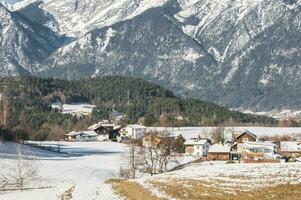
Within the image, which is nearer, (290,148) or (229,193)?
A: (229,193)

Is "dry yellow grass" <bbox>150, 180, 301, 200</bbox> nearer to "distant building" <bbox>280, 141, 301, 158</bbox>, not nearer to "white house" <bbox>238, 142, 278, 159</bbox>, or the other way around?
"white house" <bbox>238, 142, 278, 159</bbox>

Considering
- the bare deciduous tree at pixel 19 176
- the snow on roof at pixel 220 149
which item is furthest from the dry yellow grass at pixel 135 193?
the snow on roof at pixel 220 149

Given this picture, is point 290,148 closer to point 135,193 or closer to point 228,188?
point 228,188

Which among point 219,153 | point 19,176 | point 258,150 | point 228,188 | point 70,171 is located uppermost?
point 258,150

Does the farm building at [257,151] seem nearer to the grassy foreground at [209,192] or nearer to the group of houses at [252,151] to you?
the group of houses at [252,151]

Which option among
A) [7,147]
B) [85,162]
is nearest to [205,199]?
[85,162]

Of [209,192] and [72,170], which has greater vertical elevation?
[209,192]

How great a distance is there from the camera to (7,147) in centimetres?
15588

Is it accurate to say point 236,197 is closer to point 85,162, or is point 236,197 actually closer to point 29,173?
point 29,173

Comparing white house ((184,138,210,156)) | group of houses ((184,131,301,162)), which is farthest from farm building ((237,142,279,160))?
white house ((184,138,210,156))

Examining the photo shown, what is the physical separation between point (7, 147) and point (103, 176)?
162 ft

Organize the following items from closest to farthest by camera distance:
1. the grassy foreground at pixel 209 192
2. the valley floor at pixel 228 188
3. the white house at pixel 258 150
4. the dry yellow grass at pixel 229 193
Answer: the dry yellow grass at pixel 229 193, the grassy foreground at pixel 209 192, the valley floor at pixel 228 188, the white house at pixel 258 150

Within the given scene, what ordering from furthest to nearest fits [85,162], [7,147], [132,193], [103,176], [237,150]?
[237,150] < [7,147] < [85,162] < [103,176] < [132,193]

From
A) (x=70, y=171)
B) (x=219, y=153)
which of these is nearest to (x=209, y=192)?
(x=70, y=171)
